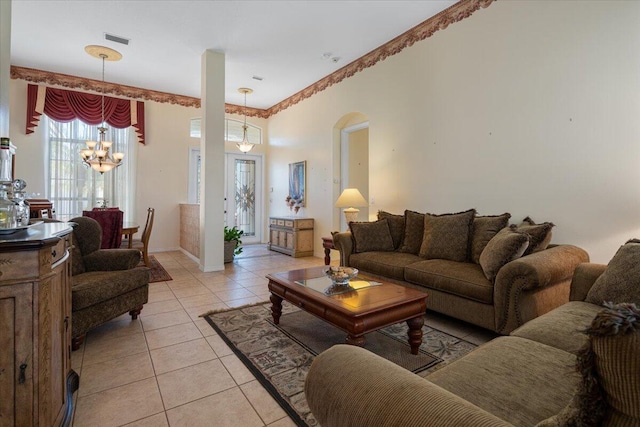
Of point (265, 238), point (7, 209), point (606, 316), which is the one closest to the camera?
point (606, 316)

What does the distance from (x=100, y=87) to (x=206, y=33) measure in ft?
10.5

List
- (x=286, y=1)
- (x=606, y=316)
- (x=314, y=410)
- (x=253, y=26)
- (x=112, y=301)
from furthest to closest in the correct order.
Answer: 1. (x=253, y=26)
2. (x=286, y=1)
3. (x=112, y=301)
4. (x=314, y=410)
5. (x=606, y=316)

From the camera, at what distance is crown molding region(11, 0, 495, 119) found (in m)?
3.79

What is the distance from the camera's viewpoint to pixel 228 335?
2.64 m

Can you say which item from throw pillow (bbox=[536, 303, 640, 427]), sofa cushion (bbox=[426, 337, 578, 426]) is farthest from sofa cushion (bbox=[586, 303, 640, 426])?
sofa cushion (bbox=[426, 337, 578, 426])

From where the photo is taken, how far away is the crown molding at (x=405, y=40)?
12.0 feet

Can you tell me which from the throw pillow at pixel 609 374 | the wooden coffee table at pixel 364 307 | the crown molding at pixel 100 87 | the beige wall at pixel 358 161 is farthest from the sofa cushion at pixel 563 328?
the crown molding at pixel 100 87

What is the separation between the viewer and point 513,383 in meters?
1.15

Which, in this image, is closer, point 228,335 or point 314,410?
point 314,410

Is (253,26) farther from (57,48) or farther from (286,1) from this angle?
(57,48)

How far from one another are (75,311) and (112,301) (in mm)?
302

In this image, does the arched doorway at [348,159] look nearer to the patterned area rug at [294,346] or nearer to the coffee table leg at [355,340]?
A: the patterned area rug at [294,346]

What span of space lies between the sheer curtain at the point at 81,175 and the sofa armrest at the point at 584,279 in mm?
6960

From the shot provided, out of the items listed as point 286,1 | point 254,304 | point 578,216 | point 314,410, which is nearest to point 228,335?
point 254,304
